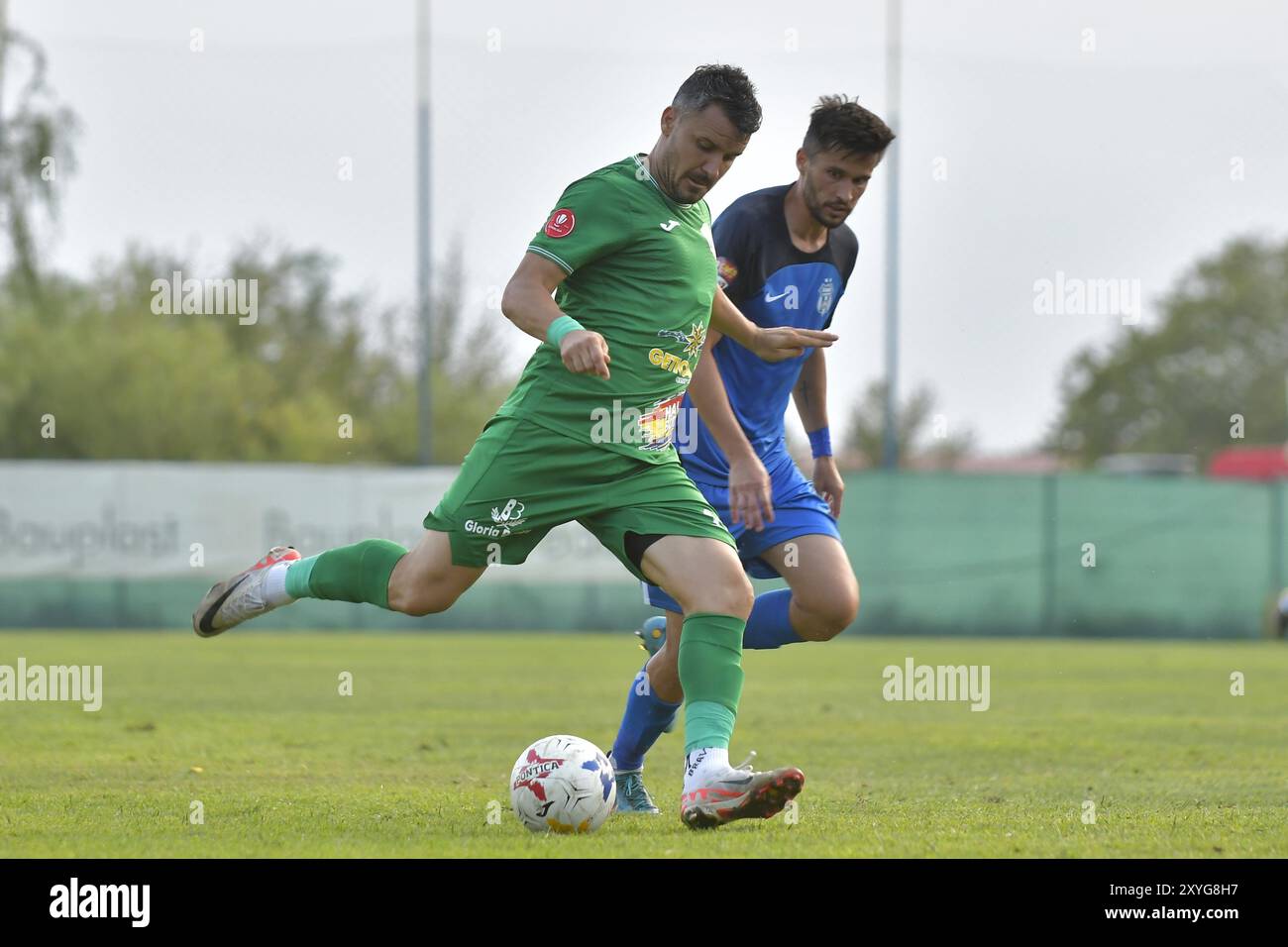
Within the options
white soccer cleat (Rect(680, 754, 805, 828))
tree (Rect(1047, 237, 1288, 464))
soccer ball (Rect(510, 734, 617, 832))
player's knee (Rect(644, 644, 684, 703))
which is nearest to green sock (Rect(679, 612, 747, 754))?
white soccer cleat (Rect(680, 754, 805, 828))

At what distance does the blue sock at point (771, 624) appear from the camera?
6.25 meters

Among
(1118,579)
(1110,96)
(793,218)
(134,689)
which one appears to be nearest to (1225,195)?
(1110,96)

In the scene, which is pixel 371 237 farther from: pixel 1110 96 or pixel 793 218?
pixel 793 218

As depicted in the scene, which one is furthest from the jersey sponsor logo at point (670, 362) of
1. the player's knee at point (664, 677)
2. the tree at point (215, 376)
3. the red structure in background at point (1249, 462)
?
the red structure in background at point (1249, 462)

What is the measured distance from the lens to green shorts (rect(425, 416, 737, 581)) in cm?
529

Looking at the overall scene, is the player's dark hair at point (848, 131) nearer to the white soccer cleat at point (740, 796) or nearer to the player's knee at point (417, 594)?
the player's knee at point (417, 594)

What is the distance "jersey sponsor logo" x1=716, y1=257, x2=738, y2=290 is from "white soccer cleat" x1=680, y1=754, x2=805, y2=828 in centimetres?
182

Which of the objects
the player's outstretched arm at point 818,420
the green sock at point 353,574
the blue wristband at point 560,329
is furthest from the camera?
the player's outstretched arm at point 818,420

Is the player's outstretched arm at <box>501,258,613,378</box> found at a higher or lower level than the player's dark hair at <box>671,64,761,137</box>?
lower

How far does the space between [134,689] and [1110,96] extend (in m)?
15.0

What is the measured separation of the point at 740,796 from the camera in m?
4.91

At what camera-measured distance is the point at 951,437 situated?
2328cm

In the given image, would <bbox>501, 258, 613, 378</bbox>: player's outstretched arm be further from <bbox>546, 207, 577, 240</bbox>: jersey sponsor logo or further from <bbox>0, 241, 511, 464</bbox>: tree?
<bbox>0, 241, 511, 464</bbox>: tree

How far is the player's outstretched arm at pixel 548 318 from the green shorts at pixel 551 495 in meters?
0.33
